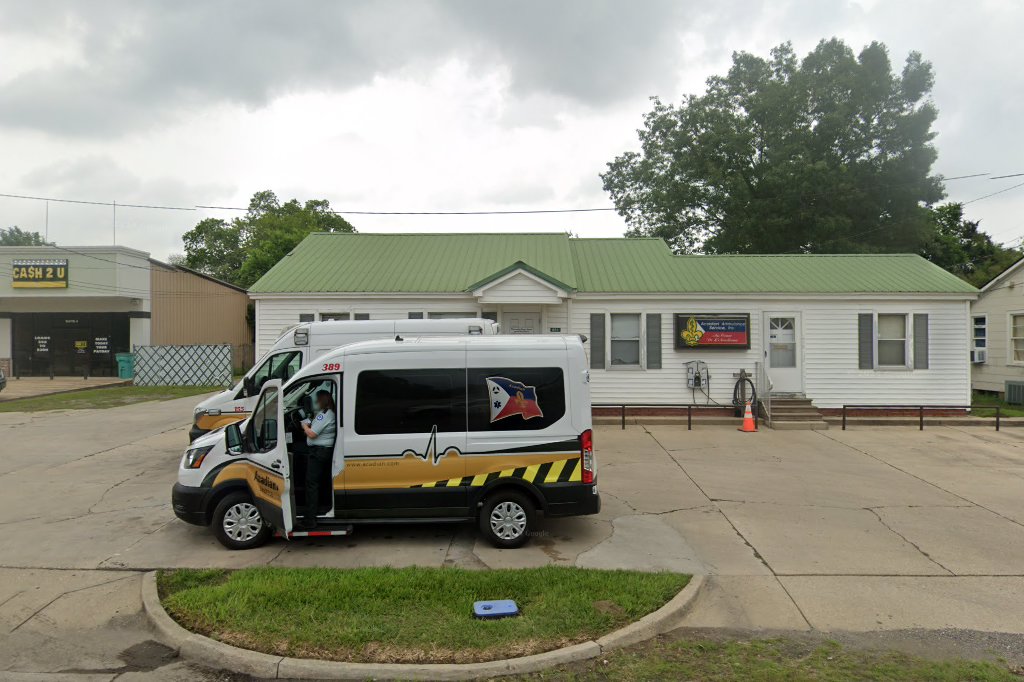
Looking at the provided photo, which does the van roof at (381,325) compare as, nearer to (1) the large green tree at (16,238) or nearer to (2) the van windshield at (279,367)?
(2) the van windshield at (279,367)

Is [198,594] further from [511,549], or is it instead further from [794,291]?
[794,291]

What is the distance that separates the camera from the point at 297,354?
460 inches

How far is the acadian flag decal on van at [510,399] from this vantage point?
7.27 metres

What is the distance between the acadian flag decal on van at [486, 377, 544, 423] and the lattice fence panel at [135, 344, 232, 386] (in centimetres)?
2531

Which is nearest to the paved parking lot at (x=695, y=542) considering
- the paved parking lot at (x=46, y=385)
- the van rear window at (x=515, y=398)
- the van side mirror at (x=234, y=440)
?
the van side mirror at (x=234, y=440)

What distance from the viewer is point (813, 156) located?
108ft

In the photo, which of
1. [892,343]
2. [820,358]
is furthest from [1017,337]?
[820,358]

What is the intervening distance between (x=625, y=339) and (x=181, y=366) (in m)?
21.5

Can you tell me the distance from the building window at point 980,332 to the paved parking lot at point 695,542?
14.1 metres

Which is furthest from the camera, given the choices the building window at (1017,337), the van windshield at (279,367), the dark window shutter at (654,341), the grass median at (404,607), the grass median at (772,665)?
the building window at (1017,337)

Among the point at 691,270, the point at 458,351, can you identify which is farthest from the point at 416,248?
the point at 458,351

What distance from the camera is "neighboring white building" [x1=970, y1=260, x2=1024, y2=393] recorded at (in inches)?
877

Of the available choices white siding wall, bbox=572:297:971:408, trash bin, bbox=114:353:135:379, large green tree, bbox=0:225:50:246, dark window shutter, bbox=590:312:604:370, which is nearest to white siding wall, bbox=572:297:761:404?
white siding wall, bbox=572:297:971:408

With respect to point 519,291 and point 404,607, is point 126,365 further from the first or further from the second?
A: point 404,607
